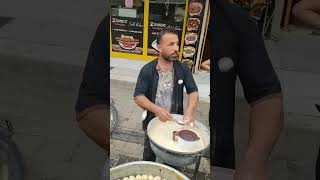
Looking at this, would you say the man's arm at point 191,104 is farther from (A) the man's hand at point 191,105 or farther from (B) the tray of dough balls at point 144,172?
(B) the tray of dough balls at point 144,172

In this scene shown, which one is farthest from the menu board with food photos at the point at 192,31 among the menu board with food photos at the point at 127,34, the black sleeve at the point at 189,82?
the menu board with food photos at the point at 127,34

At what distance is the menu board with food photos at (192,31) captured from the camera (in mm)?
967

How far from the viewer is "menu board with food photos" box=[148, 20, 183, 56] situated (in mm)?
977

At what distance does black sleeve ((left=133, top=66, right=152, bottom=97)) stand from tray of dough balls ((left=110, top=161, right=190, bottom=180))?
220mm

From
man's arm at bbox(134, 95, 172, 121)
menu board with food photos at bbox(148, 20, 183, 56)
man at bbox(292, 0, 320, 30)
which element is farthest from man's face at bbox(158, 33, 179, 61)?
man at bbox(292, 0, 320, 30)

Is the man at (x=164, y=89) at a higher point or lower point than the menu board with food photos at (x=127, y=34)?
lower

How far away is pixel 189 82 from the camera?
103 cm

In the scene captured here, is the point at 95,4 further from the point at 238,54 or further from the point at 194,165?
the point at 194,165

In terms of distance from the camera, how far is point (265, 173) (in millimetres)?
1238

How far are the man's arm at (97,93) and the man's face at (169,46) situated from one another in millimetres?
154

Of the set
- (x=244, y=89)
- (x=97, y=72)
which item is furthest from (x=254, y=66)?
(x=97, y=72)

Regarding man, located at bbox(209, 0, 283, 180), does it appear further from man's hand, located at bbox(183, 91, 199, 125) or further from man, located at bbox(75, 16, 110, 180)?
man, located at bbox(75, 16, 110, 180)

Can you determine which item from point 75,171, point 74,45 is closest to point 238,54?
point 74,45

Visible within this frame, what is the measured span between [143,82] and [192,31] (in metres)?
0.18
